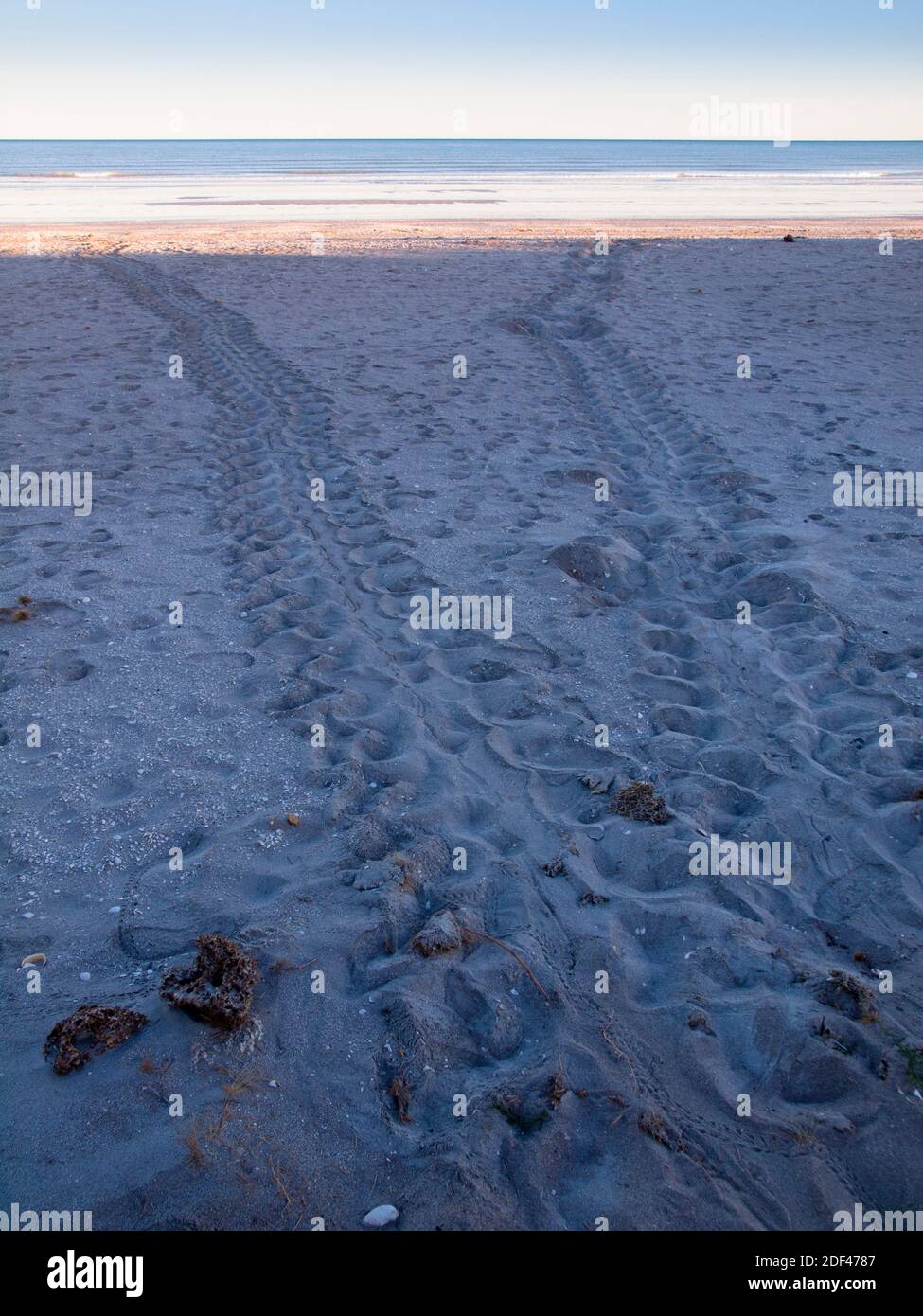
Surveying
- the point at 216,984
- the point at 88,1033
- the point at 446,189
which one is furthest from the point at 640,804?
the point at 446,189

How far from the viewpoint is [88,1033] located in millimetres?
2496

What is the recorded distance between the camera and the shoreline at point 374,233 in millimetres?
16844

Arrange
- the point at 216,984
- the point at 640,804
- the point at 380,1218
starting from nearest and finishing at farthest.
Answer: the point at 380,1218 → the point at 216,984 → the point at 640,804

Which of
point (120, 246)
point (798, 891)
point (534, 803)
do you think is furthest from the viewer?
point (120, 246)

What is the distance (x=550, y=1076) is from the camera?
2.46 meters

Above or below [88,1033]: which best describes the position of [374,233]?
above

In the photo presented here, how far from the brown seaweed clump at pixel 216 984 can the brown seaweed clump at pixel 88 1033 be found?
Answer: 0.11 metres

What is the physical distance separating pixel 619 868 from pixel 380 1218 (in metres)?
1.38

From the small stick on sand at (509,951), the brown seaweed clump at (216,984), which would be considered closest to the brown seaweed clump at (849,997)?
the small stick on sand at (509,951)

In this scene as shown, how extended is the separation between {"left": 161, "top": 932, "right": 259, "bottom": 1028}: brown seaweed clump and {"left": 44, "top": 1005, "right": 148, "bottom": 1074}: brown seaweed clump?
0.11 metres

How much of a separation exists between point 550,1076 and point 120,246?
704 inches

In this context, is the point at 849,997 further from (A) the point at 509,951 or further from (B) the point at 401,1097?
(B) the point at 401,1097

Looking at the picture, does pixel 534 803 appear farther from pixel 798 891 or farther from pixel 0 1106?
pixel 0 1106
